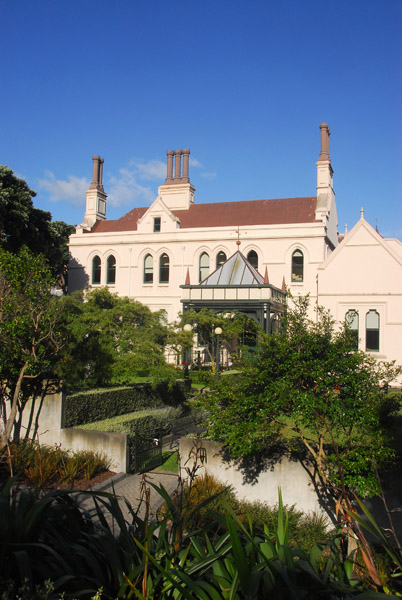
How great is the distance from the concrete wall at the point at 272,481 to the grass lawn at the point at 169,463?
1.87 m

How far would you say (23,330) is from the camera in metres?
12.3

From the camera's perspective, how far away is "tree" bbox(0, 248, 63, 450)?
1213cm

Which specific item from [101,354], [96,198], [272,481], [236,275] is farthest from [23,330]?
[96,198]

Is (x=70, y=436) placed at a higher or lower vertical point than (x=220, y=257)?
lower

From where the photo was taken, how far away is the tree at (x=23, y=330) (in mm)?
12133

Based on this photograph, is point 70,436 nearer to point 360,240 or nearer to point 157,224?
point 360,240

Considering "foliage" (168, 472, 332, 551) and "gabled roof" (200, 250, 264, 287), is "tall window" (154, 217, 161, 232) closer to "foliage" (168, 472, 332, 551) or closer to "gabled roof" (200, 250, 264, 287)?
"gabled roof" (200, 250, 264, 287)

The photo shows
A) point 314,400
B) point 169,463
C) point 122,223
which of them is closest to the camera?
point 314,400

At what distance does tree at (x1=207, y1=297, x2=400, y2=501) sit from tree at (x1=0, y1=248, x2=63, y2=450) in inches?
188

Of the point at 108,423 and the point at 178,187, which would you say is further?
the point at 178,187

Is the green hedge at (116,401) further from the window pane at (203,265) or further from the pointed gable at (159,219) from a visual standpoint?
the pointed gable at (159,219)

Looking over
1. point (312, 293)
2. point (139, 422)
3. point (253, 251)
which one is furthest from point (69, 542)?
point (253, 251)

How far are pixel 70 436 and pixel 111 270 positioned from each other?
30063 millimetres

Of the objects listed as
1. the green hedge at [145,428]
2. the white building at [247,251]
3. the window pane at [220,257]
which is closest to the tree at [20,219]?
the white building at [247,251]
